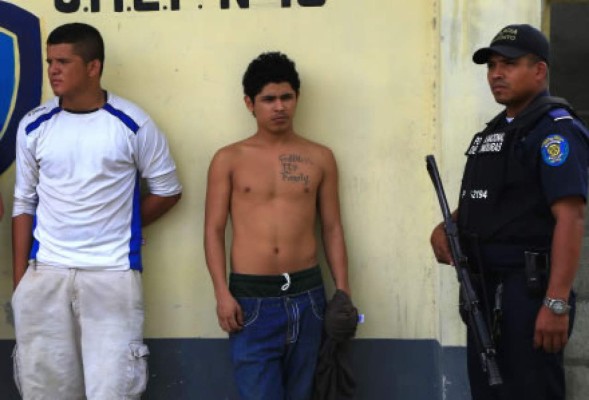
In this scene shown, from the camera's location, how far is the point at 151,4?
4.46 metres

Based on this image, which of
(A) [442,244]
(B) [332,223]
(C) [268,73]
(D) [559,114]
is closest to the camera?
(D) [559,114]

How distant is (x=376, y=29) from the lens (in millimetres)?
4309

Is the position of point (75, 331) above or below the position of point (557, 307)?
below

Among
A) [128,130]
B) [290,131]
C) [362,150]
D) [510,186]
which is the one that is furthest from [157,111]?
[510,186]

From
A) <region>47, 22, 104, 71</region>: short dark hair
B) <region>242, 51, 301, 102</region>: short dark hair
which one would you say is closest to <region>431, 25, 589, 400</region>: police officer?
<region>242, 51, 301, 102</region>: short dark hair

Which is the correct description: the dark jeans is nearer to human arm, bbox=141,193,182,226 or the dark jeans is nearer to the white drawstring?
the white drawstring

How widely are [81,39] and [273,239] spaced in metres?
1.24

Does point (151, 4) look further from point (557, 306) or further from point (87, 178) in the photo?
point (557, 306)

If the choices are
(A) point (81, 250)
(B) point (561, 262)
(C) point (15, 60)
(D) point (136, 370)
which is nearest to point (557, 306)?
(B) point (561, 262)

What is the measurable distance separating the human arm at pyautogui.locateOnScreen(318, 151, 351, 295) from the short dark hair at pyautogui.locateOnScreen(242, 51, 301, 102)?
0.41 metres

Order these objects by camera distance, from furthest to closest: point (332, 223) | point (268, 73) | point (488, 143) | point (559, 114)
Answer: point (332, 223)
point (268, 73)
point (488, 143)
point (559, 114)

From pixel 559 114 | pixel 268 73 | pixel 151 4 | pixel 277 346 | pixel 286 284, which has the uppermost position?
pixel 151 4

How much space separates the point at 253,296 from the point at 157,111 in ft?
3.59

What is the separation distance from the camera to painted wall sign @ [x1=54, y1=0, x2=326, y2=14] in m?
4.38
